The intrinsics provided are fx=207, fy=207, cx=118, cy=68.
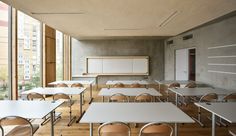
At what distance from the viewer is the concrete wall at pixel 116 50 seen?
13242 millimetres

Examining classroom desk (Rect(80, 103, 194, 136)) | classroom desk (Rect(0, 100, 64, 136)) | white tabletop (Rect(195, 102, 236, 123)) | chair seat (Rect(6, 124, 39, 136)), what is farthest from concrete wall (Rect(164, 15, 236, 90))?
chair seat (Rect(6, 124, 39, 136))

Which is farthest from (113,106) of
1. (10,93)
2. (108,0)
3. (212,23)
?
(212,23)

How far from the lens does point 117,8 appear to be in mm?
4754

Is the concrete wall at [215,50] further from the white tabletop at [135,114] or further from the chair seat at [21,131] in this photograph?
the chair seat at [21,131]

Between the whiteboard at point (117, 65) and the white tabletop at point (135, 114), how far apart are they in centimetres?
965

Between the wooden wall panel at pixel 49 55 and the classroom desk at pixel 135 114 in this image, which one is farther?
the wooden wall panel at pixel 49 55

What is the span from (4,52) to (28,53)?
157cm

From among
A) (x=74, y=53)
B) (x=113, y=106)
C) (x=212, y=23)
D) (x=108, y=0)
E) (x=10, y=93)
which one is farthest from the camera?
(x=74, y=53)

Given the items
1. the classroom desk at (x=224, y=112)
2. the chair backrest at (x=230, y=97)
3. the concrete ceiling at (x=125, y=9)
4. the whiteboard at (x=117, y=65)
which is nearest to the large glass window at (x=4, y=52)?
the concrete ceiling at (x=125, y=9)

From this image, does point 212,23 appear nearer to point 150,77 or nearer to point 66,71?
point 150,77

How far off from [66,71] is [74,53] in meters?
1.68

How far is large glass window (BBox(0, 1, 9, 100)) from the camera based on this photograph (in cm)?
534

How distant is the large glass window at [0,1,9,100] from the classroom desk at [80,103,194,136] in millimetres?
3312

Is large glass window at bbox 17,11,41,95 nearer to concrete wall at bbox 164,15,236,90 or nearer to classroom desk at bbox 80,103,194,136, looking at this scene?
classroom desk at bbox 80,103,194,136
